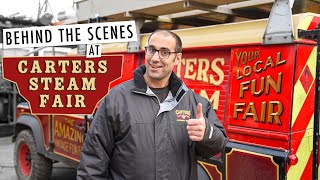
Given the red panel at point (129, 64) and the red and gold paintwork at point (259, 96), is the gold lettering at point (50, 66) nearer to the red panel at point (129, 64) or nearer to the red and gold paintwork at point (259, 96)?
the red panel at point (129, 64)

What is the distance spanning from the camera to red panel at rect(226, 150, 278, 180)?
2514 mm

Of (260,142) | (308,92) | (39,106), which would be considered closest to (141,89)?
(260,142)

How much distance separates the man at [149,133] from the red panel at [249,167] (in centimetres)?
59

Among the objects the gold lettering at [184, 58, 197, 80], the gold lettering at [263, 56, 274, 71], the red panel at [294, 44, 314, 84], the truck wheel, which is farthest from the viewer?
the truck wheel

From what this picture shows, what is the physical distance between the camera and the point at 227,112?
9.37 ft

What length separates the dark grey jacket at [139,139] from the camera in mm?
1971

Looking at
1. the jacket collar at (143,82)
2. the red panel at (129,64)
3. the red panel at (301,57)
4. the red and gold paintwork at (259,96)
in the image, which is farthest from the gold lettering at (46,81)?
the red panel at (301,57)

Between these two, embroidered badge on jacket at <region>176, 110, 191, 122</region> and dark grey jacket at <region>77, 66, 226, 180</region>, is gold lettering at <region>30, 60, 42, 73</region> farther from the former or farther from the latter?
embroidered badge on jacket at <region>176, 110, 191, 122</region>

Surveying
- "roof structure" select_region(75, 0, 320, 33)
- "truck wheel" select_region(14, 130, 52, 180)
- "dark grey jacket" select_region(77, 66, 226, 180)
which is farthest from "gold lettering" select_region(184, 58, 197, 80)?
"truck wheel" select_region(14, 130, 52, 180)

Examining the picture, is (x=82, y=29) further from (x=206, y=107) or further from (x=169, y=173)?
(x=169, y=173)

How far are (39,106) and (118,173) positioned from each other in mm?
1876

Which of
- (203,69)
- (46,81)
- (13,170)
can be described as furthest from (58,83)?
(13,170)

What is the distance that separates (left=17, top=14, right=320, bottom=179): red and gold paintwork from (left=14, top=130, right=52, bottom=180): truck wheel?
9.79 feet

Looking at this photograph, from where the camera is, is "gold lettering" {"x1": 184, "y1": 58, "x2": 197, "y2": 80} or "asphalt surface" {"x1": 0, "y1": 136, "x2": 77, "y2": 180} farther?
"asphalt surface" {"x1": 0, "y1": 136, "x2": 77, "y2": 180}
